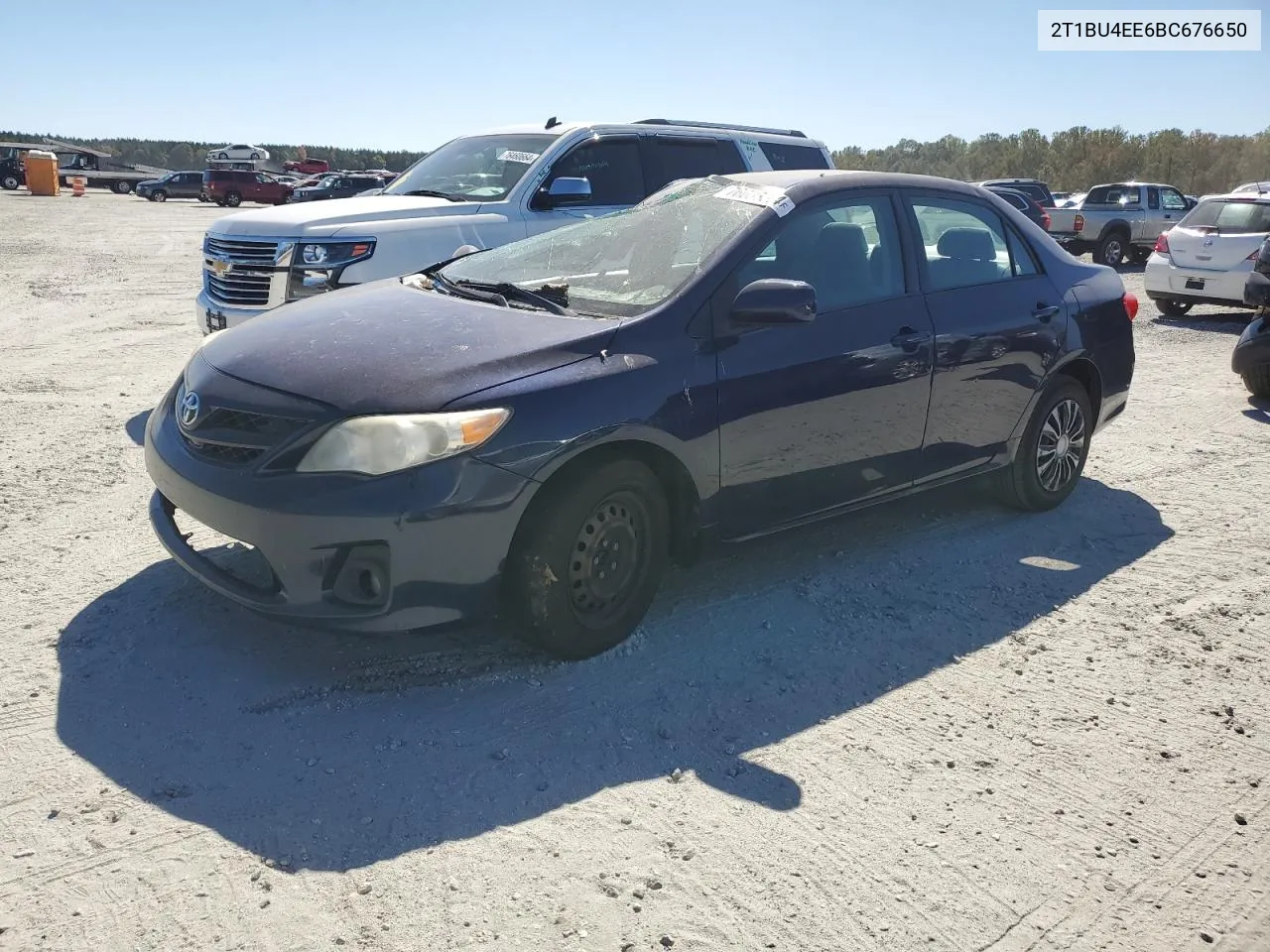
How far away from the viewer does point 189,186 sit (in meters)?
49.2

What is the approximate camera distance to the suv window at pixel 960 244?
5246 millimetres

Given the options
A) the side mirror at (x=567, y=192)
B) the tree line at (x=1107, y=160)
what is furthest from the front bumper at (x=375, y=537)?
the tree line at (x=1107, y=160)

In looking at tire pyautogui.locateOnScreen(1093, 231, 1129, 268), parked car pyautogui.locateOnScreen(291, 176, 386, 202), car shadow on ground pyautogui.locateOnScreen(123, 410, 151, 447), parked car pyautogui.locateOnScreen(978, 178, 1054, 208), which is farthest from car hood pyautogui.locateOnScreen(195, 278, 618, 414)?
parked car pyautogui.locateOnScreen(291, 176, 386, 202)

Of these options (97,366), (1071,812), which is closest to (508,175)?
(97,366)

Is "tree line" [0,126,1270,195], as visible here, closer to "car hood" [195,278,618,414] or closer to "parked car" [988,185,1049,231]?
"parked car" [988,185,1049,231]

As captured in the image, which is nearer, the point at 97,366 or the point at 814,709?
the point at 814,709

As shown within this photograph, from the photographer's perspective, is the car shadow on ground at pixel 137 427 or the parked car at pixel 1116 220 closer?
the car shadow on ground at pixel 137 427

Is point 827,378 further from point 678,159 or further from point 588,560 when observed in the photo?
point 678,159

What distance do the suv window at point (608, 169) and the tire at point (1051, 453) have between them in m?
3.90

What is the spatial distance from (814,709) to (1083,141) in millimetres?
52248

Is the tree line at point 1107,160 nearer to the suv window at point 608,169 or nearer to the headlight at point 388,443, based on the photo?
the suv window at point 608,169

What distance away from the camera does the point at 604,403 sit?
12.7 feet

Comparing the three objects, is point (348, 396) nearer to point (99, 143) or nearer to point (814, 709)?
point (814, 709)

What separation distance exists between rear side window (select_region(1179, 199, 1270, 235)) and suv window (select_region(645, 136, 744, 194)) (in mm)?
8630
